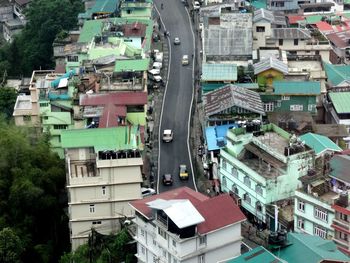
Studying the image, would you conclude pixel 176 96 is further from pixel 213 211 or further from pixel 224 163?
pixel 213 211

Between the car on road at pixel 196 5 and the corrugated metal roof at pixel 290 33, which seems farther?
the car on road at pixel 196 5

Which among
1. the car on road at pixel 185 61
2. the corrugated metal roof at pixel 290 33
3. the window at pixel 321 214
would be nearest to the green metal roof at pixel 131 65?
the car on road at pixel 185 61

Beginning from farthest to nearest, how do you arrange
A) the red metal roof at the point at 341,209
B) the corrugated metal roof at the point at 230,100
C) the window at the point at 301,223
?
the corrugated metal roof at the point at 230,100 → the window at the point at 301,223 → the red metal roof at the point at 341,209

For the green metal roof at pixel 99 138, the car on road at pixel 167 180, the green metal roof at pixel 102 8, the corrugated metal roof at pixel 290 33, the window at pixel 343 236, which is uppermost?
the green metal roof at pixel 102 8

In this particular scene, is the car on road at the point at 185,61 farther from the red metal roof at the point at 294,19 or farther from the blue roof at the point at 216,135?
the blue roof at the point at 216,135

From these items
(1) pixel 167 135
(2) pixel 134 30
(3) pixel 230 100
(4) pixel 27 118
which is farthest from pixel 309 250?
(2) pixel 134 30

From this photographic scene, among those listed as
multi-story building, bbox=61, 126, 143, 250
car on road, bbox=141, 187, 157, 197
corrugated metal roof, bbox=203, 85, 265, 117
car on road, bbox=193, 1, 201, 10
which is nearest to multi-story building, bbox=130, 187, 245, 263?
multi-story building, bbox=61, 126, 143, 250

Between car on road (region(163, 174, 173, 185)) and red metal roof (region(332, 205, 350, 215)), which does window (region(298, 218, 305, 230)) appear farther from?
car on road (region(163, 174, 173, 185))
